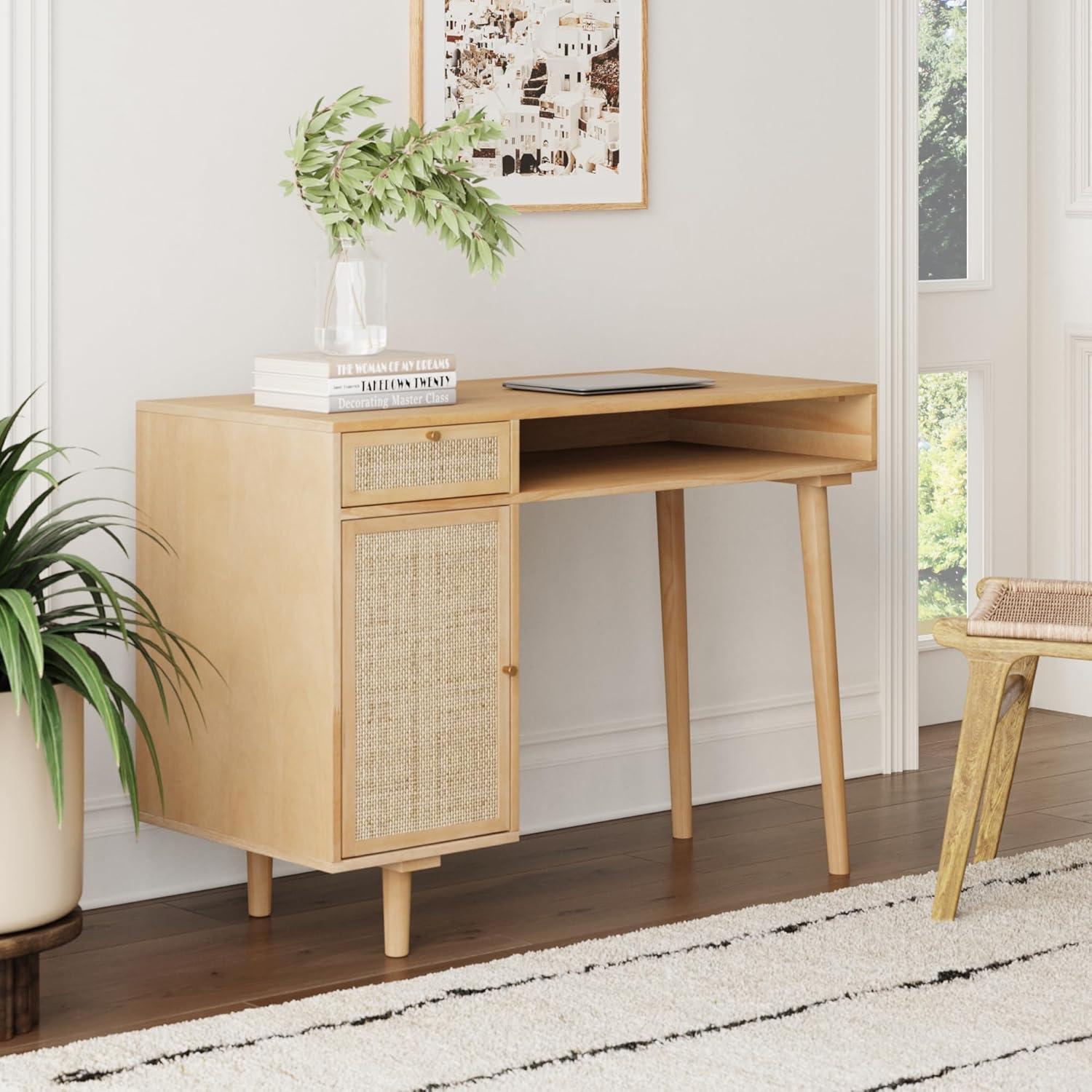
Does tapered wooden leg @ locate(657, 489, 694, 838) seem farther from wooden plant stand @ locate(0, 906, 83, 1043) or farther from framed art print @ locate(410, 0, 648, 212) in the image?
wooden plant stand @ locate(0, 906, 83, 1043)

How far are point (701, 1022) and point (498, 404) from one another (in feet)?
2.97

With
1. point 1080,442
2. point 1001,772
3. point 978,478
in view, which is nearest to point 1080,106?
point 1080,442

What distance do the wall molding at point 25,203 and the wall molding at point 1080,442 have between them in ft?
7.80

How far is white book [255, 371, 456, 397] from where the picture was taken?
8.35 feet

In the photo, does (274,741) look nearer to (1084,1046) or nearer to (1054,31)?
(1084,1046)

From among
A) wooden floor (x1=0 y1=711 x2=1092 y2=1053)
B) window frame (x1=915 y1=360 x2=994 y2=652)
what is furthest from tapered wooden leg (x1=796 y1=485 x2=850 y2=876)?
window frame (x1=915 y1=360 x2=994 y2=652)

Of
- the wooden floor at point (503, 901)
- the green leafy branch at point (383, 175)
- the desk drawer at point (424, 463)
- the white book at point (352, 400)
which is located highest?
the green leafy branch at point (383, 175)

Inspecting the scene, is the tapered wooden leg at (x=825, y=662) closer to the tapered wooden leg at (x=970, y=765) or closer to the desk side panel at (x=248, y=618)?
the tapered wooden leg at (x=970, y=765)

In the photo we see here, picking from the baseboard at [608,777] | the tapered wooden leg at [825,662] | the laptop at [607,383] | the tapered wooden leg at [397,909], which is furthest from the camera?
the tapered wooden leg at [825,662]

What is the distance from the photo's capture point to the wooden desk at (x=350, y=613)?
8.27 ft

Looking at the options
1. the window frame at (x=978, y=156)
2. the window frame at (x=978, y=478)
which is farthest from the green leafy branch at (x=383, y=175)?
the window frame at (x=978, y=478)

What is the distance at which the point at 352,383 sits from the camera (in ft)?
8.39

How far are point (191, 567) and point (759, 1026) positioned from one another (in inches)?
40.6

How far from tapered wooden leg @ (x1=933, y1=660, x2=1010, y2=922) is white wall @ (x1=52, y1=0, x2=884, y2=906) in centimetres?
87
